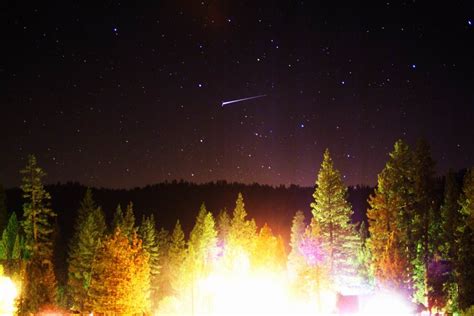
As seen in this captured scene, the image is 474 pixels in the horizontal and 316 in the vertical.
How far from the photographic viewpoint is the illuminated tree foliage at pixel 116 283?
4178cm

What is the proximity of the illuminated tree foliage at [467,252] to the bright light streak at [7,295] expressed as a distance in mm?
31514

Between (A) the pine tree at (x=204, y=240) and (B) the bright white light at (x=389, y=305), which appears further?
(A) the pine tree at (x=204, y=240)

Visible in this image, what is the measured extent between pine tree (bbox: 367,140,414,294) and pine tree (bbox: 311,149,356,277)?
233 cm

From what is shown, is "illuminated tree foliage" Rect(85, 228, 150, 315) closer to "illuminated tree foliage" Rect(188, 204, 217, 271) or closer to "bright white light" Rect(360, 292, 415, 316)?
"bright white light" Rect(360, 292, 415, 316)

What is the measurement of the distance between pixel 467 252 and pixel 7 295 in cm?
3323

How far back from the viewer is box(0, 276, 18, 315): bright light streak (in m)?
43.3

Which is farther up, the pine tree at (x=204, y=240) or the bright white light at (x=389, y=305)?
the pine tree at (x=204, y=240)

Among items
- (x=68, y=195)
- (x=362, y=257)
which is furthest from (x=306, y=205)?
(x=362, y=257)

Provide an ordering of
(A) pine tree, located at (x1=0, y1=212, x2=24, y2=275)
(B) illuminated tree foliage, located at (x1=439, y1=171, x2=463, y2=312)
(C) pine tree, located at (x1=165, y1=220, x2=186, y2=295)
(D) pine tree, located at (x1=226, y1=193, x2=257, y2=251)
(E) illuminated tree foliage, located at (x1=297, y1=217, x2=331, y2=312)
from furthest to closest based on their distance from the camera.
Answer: (C) pine tree, located at (x1=165, y1=220, x2=186, y2=295), (D) pine tree, located at (x1=226, y1=193, x2=257, y2=251), (A) pine tree, located at (x1=0, y1=212, x2=24, y2=275), (E) illuminated tree foliage, located at (x1=297, y1=217, x2=331, y2=312), (B) illuminated tree foliage, located at (x1=439, y1=171, x2=463, y2=312)

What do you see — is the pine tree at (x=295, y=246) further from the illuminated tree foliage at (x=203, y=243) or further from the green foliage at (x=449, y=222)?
the green foliage at (x=449, y=222)

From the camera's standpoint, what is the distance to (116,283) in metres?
41.8

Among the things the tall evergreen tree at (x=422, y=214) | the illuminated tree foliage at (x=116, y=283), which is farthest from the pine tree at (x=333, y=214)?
the illuminated tree foliage at (x=116, y=283)

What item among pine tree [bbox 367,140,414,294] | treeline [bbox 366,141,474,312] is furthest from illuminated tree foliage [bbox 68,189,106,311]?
treeline [bbox 366,141,474,312]

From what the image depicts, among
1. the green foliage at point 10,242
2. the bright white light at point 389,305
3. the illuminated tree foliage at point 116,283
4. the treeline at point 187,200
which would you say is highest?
the treeline at point 187,200
